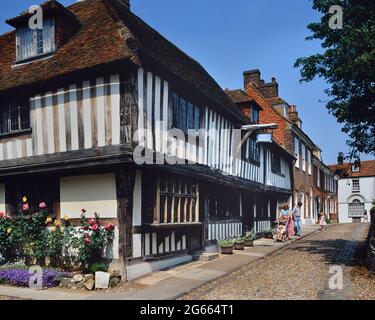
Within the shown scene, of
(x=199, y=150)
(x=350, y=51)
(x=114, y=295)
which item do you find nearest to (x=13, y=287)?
(x=114, y=295)

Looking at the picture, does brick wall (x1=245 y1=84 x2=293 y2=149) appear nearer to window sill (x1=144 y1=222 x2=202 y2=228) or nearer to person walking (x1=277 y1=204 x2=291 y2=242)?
person walking (x1=277 y1=204 x2=291 y2=242)

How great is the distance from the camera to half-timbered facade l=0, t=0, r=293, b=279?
8.70m

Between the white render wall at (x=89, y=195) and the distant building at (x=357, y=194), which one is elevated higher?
the white render wall at (x=89, y=195)

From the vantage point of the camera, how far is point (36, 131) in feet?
32.6

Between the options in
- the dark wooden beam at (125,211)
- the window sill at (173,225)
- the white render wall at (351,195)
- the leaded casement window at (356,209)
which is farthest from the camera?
the leaded casement window at (356,209)

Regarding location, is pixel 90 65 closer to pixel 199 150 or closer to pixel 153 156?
pixel 153 156

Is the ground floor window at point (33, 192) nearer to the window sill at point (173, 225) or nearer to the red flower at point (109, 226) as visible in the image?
the red flower at point (109, 226)

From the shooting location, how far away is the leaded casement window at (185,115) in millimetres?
10891

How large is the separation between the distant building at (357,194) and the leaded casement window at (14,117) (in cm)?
4203

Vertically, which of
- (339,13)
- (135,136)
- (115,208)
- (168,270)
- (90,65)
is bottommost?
(168,270)

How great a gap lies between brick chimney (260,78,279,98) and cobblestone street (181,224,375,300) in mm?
17081

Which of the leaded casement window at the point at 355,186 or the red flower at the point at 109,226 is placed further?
the leaded casement window at the point at 355,186

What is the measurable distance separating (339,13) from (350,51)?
1.08 m

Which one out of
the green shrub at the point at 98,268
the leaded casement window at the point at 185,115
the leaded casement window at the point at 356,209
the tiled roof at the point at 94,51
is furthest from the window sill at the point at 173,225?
the leaded casement window at the point at 356,209
